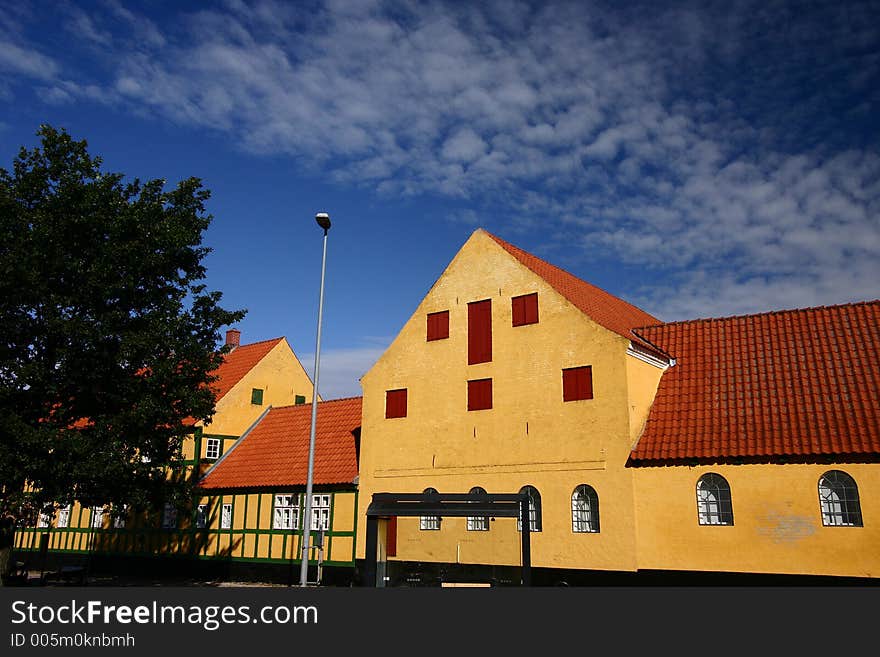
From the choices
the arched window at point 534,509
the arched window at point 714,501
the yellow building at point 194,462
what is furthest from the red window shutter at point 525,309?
the yellow building at point 194,462

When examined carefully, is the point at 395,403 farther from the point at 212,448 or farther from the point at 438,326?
the point at 212,448

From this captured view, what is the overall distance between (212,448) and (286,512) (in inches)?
280

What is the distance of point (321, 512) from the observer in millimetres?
27281

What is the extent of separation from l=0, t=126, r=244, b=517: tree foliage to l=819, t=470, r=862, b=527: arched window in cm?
1742

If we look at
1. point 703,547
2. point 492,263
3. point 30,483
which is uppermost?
point 492,263

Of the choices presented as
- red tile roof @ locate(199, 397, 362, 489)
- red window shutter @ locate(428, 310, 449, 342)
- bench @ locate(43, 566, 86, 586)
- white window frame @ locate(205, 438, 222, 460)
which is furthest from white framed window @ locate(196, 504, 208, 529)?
red window shutter @ locate(428, 310, 449, 342)

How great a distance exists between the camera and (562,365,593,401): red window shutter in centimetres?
2208

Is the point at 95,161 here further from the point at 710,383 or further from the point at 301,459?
the point at 710,383

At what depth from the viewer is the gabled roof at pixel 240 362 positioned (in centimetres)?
3469

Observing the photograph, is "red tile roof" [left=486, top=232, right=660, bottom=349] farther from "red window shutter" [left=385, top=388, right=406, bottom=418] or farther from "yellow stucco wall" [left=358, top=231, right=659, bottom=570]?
"red window shutter" [left=385, top=388, right=406, bottom=418]

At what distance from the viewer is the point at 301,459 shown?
29234 mm

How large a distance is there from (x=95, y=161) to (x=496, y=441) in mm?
14791
